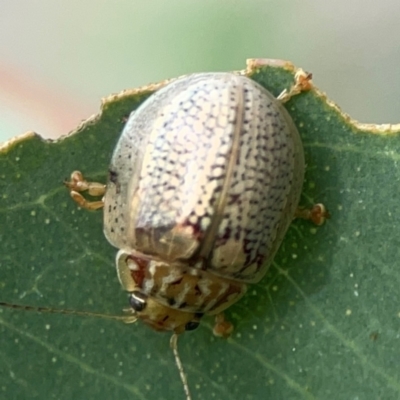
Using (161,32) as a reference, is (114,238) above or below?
below

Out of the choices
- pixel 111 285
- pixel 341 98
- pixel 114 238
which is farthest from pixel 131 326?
pixel 341 98

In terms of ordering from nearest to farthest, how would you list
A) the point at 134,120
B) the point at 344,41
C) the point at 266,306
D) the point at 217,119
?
1. the point at 217,119
2. the point at 134,120
3. the point at 266,306
4. the point at 344,41

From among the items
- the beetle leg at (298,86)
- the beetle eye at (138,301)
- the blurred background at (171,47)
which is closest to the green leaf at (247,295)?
the beetle leg at (298,86)

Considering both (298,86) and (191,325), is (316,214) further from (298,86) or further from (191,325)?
(191,325)

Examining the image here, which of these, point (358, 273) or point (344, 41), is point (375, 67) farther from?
point (358, 273)

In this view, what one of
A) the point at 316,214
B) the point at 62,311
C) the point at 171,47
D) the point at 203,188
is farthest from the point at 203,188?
the point at 171,47

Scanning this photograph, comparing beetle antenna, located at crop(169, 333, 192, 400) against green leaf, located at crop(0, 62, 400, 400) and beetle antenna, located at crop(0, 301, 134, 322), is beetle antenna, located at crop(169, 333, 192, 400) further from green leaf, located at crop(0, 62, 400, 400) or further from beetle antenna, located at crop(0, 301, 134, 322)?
beetle antenna, located at crop(0, 301, 134, 322)

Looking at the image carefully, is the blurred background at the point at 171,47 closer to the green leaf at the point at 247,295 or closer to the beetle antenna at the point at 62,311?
the green leaf at the point at 247,295

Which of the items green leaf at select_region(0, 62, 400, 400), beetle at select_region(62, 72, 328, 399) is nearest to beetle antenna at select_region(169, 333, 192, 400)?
green leaf at select_region(0, 62, 400, 400)
